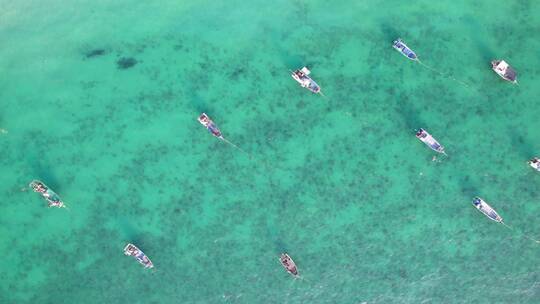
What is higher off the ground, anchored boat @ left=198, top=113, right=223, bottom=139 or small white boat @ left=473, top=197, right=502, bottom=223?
anchored boat @ left=198, top=113, right=223, bottom=139

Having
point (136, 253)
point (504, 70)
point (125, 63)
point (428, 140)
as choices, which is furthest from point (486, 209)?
point (125, 63)

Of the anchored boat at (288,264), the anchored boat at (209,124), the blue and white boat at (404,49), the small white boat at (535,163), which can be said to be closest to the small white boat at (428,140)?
the blue and white boat at (404,49)

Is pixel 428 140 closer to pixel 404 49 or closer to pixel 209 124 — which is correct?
pixel 404 49

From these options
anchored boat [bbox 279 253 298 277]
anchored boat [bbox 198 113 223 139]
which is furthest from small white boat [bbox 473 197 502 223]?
anchored boat [bbox 198 113 223 139]

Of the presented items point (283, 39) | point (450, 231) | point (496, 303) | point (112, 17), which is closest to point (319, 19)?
point (283, 39)

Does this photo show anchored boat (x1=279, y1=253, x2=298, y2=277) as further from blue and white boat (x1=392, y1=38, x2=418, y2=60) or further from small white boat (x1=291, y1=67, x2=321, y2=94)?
blue and white boat (x1=392, y1=38, x2=418, y2=60)

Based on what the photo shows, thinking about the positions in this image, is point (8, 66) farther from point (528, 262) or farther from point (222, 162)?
point (528, 262)
